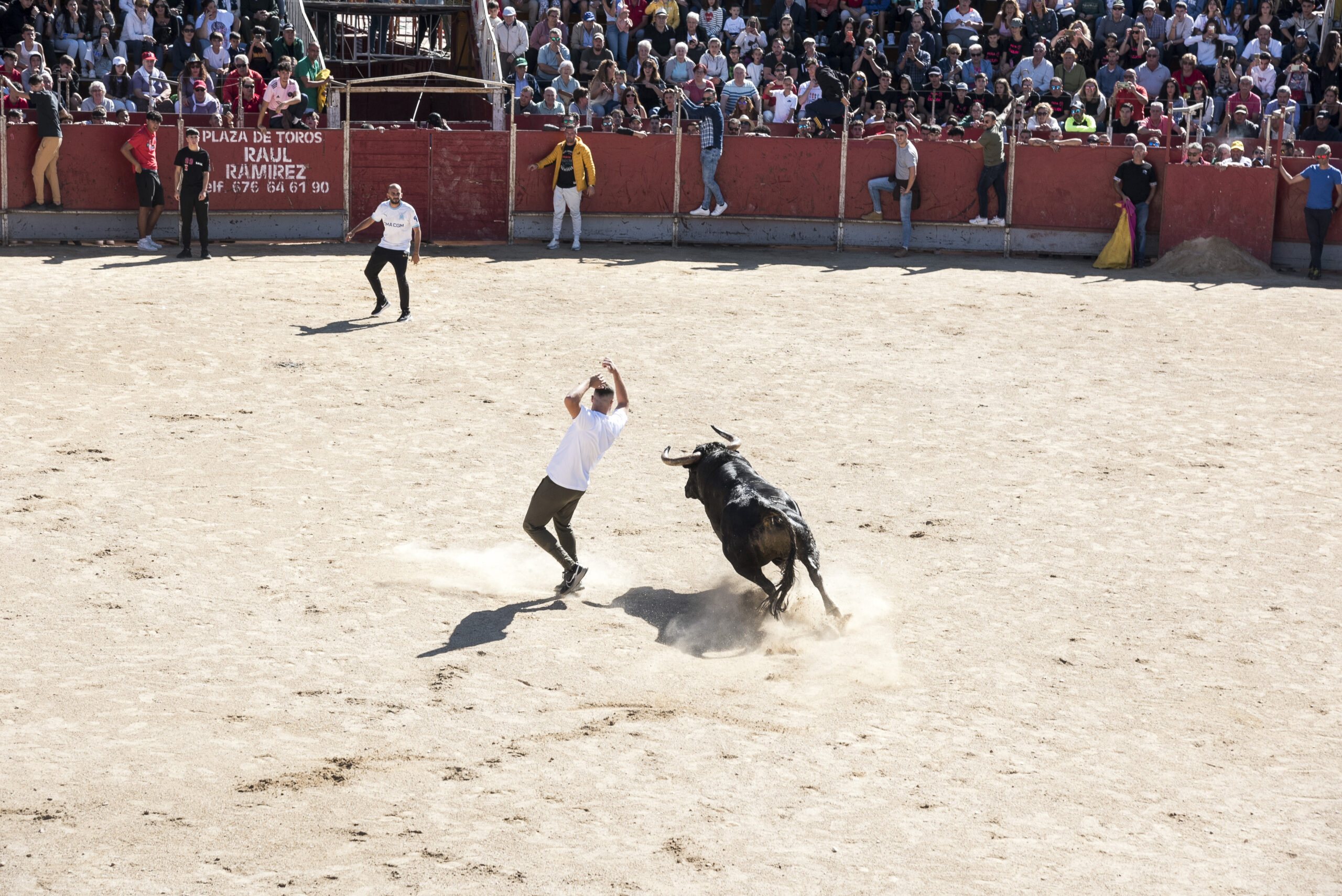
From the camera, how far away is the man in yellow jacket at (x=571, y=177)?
20344 millimetres

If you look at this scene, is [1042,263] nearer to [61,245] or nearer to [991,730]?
[61,245]

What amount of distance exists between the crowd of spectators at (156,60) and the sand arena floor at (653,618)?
608 centimetres

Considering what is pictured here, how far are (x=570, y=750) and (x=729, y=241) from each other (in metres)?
15.8

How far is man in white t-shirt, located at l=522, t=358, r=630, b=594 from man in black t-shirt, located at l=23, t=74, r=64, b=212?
13279 mm

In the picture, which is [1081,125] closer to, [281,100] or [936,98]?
[936,98]

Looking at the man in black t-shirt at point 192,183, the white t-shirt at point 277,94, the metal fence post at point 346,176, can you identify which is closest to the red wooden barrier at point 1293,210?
the metal fence post at point 346,176

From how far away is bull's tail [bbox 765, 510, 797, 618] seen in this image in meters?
8.02

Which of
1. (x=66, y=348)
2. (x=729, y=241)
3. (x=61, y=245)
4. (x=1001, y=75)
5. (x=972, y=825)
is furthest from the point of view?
(x=1001, y=75)

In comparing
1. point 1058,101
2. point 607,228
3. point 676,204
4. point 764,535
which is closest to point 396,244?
point 607,228

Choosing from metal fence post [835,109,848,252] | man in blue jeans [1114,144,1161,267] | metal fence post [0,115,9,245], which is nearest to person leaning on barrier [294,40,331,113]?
metal fence post [0,115,9,245]

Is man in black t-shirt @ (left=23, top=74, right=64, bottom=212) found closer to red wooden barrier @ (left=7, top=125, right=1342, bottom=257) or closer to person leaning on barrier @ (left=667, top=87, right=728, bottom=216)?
red wooden barrier @ (left=7, top=125, right=1342, bottom=257)

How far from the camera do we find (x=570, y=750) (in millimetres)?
6645

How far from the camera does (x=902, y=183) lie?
69.2 ft

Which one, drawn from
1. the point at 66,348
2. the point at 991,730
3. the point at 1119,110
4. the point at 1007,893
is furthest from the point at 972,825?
the point at 1119,110
